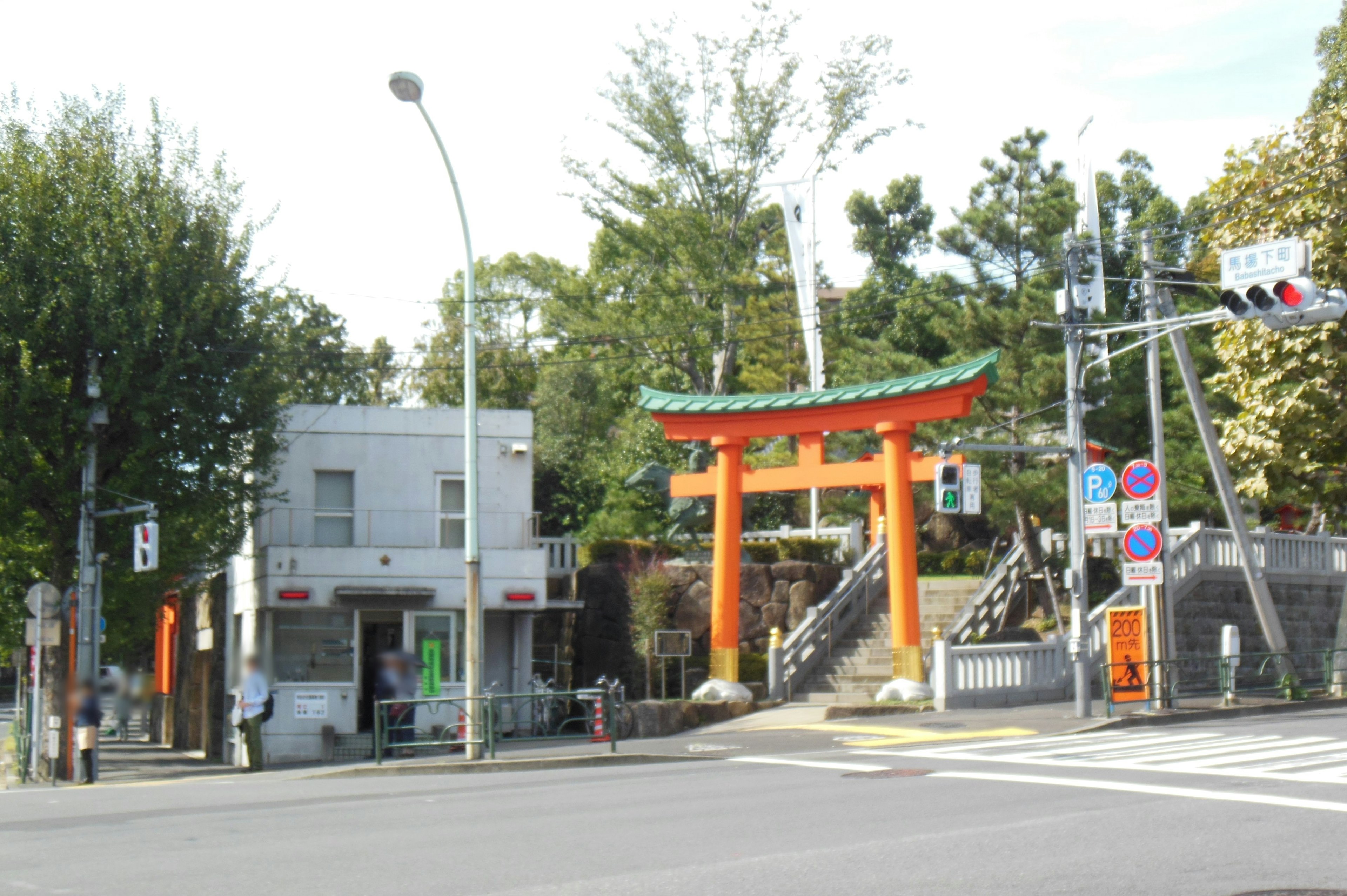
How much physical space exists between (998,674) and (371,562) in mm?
12437

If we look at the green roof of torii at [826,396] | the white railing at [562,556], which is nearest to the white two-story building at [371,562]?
the green roof of torii at [826,396]

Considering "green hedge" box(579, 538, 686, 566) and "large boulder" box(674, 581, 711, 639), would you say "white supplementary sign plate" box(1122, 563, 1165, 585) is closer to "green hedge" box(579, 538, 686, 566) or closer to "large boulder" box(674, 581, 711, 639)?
"large boulder" box(674, 581, 711, 639)

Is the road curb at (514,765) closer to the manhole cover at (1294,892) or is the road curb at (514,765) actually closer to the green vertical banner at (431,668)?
the green vertical banner at (431,668)

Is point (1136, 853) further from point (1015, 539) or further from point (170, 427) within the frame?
point (1015, 539)

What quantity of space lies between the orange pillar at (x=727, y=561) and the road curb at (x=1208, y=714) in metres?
8.55

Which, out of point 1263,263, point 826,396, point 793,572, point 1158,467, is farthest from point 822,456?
point 1263,263

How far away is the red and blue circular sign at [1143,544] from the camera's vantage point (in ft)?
70.1

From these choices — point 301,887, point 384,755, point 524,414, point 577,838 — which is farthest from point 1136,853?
point 524,414

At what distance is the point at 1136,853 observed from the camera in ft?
29.1

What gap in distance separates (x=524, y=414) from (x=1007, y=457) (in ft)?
37.4

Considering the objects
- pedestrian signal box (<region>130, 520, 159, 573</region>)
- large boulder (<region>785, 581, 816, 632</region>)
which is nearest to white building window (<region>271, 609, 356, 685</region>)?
pedestrian signal box (<region>130, 520, 159, 573</region>)

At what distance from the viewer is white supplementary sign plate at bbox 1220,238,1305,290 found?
15.6 m

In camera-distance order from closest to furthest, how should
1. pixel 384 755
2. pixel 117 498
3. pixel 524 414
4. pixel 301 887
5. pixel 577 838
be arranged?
pixel 301 887, pixel 577 838, pixel 384 755, pixel 117 498, pixel 524 414

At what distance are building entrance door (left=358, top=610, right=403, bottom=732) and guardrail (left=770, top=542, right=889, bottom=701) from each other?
7801 mm
